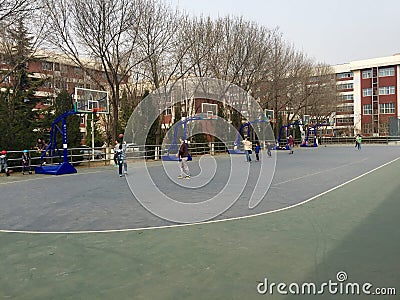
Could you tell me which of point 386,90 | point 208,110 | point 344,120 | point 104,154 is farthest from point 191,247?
point 344,120

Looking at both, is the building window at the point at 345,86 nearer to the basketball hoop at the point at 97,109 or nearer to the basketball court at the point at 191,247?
the basketball hoop at the point at 97,109

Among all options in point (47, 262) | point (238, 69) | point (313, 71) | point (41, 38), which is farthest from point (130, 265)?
point (313, 71)

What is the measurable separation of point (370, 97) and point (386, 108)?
429 centimetres

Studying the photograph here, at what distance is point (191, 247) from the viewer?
19.3ft

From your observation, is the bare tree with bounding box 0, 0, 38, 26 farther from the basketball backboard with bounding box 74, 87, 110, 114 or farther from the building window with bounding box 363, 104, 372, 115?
the building window with bounding box 363, 104, 372, 115

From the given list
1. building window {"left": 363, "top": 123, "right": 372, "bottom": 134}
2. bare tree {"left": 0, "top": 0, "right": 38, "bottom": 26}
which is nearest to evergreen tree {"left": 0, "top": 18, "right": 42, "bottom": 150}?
bare tree {"left": 0, "top": 0, "right": 38, "bottom": 26}

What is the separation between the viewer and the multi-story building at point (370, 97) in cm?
7744

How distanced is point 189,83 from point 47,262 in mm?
30033

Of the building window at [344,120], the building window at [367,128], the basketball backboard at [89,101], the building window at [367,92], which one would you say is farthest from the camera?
the building window at [344,120]

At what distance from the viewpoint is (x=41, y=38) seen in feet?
76.9

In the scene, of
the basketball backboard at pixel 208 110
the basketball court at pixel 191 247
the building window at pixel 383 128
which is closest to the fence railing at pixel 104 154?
the basketball backboard at pixel 208 110

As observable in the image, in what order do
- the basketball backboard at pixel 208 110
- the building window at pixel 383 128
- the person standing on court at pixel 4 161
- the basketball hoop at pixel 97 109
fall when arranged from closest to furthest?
the person standing on court at pixel 4 161
the basketball hoop at pixel 97 109
the basketball backboard at pixel 208 110
the building window at pixel 383 128

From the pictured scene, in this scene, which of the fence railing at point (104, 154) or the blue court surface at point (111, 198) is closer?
the blue court surface at point (111, 198)

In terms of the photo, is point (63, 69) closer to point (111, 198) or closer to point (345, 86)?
point (111, 198)
